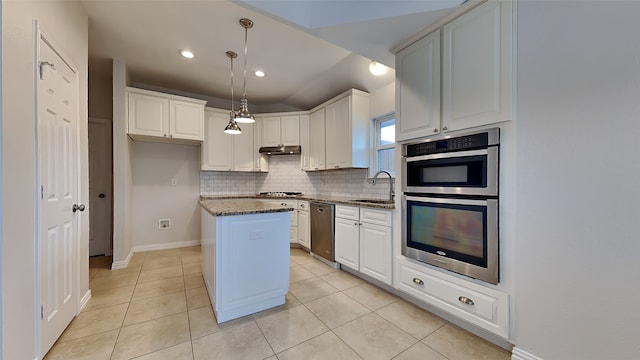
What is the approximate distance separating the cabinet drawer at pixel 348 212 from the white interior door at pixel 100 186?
3550 mm

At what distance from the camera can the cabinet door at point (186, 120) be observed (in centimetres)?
357

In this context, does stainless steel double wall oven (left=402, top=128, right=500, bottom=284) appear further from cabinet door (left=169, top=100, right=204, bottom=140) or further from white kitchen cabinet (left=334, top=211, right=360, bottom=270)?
cabinet door (left=169, top=100, right=204, bottom=140)

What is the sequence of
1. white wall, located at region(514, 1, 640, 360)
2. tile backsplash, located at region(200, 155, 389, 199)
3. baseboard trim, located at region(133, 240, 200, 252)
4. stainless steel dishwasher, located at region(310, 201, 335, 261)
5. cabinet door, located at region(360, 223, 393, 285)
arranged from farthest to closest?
1. tile backsplash, located at region(200, 155, 389, 199)
2. baseboard trim, located at region(133, 240, 200, 252)
3. stainless steel dishwasher, located at region(310, 201, 335, 261)
4. cabinet door, located at region(360, 223, 393, 285)
5. white wall, located at region(514, 1, 640, 360)

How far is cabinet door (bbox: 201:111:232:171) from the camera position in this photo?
13.3 ft

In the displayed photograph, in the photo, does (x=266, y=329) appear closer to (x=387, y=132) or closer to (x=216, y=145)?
(x=387, y=132)

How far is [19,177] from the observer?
4.22 feet

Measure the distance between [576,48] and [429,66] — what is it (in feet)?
2.82

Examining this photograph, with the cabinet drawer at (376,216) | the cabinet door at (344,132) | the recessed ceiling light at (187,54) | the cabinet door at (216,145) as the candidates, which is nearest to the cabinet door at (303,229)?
the cabinet door at (344,132)

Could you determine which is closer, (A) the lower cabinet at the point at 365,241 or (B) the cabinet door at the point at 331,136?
(A) the lower cabinet at the point at 365,241

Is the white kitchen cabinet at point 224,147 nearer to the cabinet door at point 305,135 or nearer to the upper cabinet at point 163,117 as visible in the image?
the upper cabinet at point 163,117

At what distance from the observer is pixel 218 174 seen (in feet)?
14.7

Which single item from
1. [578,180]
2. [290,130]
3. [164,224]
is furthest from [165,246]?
[578,180]

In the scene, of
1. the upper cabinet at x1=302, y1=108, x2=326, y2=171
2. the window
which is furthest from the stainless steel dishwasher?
the window

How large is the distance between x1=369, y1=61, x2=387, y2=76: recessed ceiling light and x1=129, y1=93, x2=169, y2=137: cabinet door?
9.65 ft
